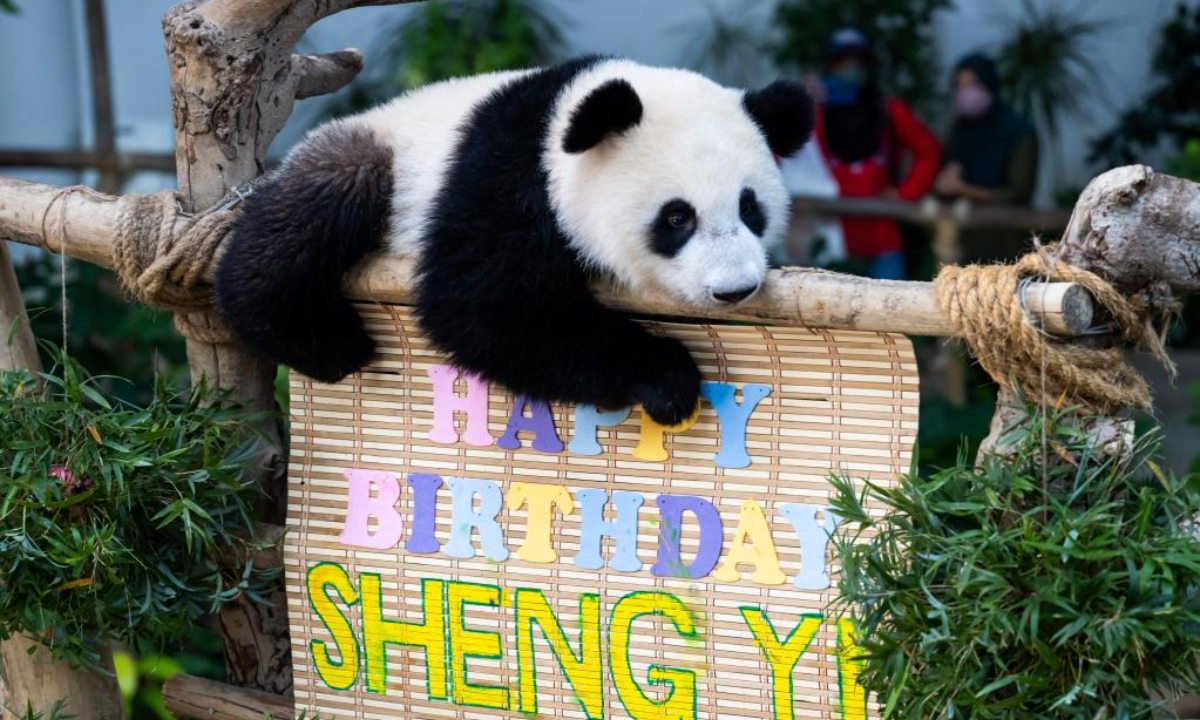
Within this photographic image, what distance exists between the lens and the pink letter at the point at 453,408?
1913mm

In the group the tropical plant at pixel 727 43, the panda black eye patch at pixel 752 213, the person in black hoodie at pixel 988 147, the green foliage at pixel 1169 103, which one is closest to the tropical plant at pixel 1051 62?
the green foliage at pixel 1169 103

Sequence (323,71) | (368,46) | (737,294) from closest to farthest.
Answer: (737,294), (323,71), (368,46)

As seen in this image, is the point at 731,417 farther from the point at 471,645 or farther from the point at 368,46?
the point at 368,46

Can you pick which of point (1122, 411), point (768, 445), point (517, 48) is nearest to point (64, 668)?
point (768, 445)

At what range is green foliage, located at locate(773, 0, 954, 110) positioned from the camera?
5.50 metres

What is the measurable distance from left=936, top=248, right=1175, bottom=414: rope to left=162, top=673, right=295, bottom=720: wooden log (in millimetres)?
1238

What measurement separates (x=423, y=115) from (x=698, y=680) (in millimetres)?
972

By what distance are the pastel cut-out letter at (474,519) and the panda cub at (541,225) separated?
0.17m

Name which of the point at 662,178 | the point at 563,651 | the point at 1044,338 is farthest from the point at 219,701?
the point at 1044,338

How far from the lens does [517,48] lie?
5.13 metres

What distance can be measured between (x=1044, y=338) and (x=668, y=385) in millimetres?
468

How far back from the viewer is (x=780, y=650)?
1.74 meters

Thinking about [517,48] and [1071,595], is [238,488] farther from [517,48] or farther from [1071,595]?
[517,48]

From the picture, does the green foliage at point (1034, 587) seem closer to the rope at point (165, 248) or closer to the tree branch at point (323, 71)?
the rope at point (165, 248)
